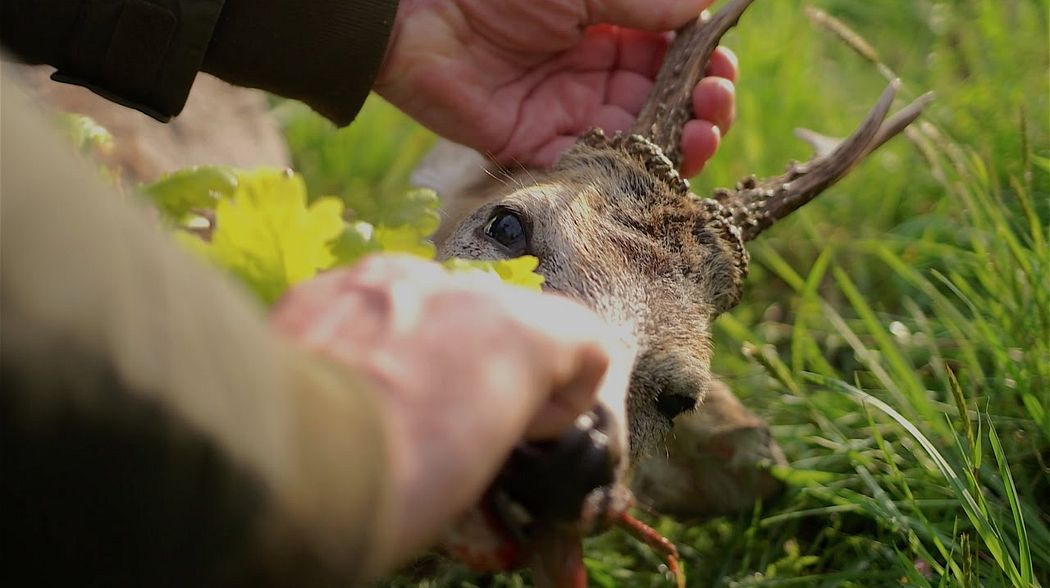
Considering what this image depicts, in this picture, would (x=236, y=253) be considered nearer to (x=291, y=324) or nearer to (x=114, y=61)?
(x=291, y=324)

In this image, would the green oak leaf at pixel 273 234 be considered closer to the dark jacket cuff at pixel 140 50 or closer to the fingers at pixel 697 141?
the dark jacket cuff at pixel 140 50

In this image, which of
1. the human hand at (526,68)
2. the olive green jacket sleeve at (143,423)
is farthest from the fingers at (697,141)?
the olive green jacket sleeve at (143,423)

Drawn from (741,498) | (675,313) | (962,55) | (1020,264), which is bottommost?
(741,498)

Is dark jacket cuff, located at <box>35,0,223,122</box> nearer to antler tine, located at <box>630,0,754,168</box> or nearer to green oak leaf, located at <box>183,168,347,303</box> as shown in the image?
antler tine, located at <box>630,0,754,168</box>

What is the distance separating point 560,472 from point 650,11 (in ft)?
7.26

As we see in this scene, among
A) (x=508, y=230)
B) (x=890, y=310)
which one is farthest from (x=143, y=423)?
(x=890, y=310)

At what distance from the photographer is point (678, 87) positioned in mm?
3496

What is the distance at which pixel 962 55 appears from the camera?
574cm

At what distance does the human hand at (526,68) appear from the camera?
3674mm

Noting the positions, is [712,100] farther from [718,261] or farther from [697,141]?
[718,261]

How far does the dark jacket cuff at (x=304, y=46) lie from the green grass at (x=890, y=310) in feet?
4.84

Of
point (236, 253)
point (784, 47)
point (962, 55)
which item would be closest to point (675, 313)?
point (236, 253)

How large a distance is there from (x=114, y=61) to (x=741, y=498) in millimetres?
2363

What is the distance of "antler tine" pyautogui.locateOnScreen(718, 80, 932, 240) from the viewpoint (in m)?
3.36
